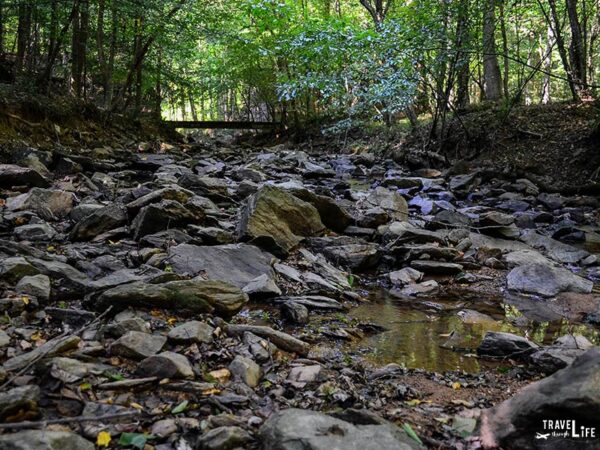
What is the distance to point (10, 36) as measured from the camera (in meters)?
17.2

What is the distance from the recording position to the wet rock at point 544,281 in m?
4.71

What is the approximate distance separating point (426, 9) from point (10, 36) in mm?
15311

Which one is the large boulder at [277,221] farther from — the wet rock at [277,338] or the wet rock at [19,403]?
the wet rock at [19,403]

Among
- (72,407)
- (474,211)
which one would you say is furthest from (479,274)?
(72,407)

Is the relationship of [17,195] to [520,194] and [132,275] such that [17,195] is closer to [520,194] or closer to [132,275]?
[132,275]

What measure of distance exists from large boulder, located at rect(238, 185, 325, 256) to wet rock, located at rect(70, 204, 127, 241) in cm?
136

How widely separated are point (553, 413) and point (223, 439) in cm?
127

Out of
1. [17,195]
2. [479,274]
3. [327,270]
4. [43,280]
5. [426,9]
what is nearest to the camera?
[43,280]

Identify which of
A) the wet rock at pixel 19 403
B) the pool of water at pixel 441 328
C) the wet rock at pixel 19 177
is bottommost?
the pool of water at pixel 441 328

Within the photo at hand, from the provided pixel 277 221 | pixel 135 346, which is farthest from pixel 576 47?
pixel 135 346

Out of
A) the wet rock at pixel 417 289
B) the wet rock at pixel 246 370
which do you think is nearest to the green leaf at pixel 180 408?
the wet rock at pixel 246 370

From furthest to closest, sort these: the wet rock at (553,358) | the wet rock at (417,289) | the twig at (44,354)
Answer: the wet rock at (417,289) → the wet rock at (553,358) → the twig at (44,354)

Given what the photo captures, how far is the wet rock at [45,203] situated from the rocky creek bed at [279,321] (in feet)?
0.07

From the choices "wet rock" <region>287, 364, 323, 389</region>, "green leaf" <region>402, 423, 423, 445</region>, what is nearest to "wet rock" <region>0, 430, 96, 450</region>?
"wet rock" <region>287, 364, 323, 389</region>
